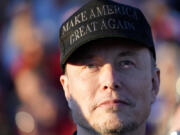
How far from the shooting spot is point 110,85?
2141mm

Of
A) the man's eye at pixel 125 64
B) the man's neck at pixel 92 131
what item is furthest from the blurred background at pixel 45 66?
the man's eye at pixel 125 64

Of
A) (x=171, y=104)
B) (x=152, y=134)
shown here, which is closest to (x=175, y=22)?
(x=171, y=104)

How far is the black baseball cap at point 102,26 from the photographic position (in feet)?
7.37

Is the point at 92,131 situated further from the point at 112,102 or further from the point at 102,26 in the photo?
the point at 102,26

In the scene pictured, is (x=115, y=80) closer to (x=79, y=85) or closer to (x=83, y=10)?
(x=79, y=85)

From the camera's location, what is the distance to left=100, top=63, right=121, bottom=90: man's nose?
84.6 inches

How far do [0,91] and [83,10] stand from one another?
2.04 m

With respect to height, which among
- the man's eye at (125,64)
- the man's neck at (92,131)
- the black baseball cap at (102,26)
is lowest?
the man's neck at (92,131)

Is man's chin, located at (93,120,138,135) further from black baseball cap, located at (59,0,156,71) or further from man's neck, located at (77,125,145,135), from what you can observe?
black baseball cap, located at (59,0,156,71)

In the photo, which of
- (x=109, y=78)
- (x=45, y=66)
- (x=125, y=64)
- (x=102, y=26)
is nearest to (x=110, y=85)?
(x=109, y=78)

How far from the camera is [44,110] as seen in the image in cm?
394

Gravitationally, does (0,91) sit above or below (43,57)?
below

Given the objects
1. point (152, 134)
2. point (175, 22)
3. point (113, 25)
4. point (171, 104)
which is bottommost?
point (152, 134)

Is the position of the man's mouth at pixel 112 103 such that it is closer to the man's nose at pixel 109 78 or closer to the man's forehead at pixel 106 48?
the man's nose at pixel 109 78
